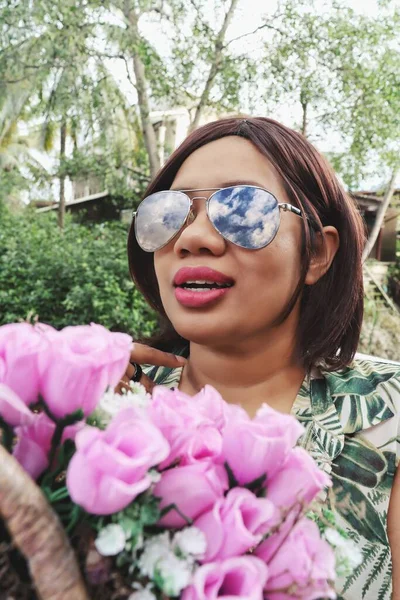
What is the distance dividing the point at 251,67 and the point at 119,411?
786 cm

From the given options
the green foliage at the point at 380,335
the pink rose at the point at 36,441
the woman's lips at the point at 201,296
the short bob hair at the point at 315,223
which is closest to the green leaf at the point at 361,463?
the short bob hair at the point at 315,223

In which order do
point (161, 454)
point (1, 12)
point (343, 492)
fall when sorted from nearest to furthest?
point (161, 454), point (343, 492), point (1, 12)

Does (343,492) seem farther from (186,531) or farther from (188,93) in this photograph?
(188,93)

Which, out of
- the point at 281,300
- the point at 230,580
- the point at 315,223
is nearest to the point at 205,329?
the point at 281,300

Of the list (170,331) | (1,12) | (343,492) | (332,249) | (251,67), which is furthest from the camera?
(251,67)

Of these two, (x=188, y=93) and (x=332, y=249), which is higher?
(x=188, y=93)

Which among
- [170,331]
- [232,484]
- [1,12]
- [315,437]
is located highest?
[1,12]

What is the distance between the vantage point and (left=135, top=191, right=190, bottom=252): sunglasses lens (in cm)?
148

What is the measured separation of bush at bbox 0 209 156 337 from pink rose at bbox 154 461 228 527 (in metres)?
6.32

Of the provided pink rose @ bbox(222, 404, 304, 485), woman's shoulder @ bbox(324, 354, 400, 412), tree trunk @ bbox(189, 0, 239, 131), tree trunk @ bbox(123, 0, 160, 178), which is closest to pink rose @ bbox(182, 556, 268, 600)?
pink rose @ bbox(222, 404, 304, 485)

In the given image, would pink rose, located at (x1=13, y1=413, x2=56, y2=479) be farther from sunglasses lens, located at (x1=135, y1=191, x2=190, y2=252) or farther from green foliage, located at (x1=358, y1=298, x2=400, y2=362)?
green foliage, located at (x1=358, y1=298, x2=400, y2=362)

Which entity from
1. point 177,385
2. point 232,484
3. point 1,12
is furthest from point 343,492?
point 1,12

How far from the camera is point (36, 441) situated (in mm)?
704

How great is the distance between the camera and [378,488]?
1.42m
